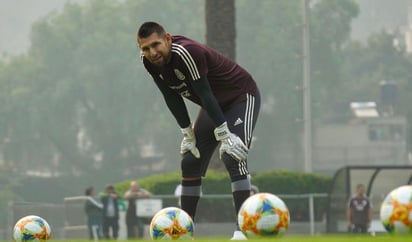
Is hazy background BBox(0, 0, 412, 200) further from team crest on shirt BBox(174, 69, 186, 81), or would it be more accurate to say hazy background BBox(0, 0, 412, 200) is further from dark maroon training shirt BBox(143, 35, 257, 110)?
team crest on shirt BBox(174, 69, 186, 81)

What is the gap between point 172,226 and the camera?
13797mm

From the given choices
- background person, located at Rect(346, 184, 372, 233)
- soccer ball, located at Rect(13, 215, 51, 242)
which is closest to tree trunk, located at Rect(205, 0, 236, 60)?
background person, located at Rect(346, 184, 372, 233)

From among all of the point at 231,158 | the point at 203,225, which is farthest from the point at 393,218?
the point at 203,225

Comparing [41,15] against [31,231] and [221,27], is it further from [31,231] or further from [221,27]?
[31,231]

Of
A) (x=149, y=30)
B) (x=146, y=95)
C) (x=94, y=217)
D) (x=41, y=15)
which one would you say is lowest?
(x=94, y=217)

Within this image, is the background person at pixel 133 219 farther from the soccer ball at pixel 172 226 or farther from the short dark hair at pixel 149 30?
the soccer ball at pixel 172 226

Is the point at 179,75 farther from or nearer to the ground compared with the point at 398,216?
farther from the ground

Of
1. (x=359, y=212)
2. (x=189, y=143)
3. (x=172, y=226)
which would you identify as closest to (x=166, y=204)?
(x=359, y=212)

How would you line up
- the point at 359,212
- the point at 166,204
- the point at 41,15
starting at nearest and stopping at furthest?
the point at 359,212 → the point at 166,204 → the point at 41,15

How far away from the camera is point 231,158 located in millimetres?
14992

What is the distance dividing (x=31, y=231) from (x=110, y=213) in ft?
63.7

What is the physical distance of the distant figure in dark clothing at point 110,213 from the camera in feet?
111

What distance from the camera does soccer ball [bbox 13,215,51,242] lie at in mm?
14562

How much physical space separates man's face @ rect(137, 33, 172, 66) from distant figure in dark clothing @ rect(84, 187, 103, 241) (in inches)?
766
